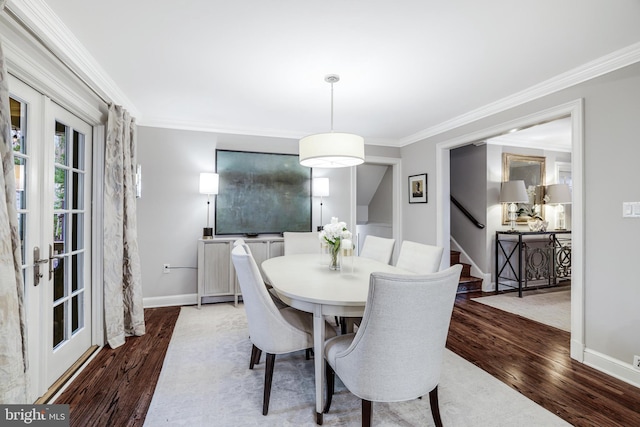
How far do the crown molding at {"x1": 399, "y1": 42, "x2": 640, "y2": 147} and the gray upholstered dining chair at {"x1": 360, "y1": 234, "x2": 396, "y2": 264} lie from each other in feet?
6.04

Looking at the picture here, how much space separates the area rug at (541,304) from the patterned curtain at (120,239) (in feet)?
13.8

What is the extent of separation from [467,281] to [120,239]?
14.9ft

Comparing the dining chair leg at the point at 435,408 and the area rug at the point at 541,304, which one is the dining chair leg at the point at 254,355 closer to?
the dining chair leg at the point at 435,408

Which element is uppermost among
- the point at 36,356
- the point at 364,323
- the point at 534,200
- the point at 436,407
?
the point at 534,200

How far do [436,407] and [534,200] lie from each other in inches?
187

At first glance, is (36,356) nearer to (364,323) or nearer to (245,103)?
(364,323)

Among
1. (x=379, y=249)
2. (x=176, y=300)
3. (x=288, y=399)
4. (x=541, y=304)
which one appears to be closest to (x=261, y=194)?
(x=176, y=300)

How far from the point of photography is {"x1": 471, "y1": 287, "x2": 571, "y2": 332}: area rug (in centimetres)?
344

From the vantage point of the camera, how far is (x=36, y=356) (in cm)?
188

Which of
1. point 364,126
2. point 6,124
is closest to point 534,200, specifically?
point 364,126

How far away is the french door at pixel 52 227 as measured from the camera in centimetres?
182

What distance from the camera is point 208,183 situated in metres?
3.74

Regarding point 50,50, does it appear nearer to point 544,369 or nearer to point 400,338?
point 400,338

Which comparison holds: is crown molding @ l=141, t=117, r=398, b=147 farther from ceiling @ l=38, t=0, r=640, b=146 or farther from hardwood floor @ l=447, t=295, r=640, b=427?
hardwood floor @ l=447, t=295, r=640, b=427
